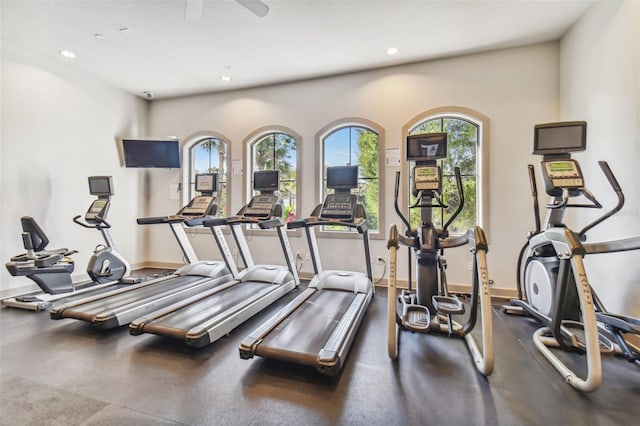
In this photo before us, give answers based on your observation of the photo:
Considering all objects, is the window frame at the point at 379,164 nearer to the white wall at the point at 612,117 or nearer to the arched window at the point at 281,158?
the arched window at the point at 281,158

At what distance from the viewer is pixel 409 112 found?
4.52 meters

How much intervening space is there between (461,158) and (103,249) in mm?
5862

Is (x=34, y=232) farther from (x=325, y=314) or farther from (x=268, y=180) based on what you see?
(x=325, y=314)

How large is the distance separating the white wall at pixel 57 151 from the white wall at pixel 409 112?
898 mm

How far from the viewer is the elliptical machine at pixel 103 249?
164 inches

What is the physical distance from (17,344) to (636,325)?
5239mm

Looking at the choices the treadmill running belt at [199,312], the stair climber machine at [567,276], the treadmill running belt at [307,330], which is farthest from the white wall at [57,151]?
the stair climber machine at [567,276]

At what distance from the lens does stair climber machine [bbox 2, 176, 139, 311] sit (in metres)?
3.56

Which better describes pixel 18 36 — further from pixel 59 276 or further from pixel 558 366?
pixel 558 366

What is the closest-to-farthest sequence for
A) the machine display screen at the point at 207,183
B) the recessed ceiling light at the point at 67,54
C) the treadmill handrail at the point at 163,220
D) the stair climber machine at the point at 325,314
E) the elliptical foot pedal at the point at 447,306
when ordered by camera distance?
the stair climber machine at the point at 325,314 < the elliptical foot pedal at the point at 447,306 < the treadmill handrail at the point at 163,220 < the recessed ceiling light at the point at 67,54 < the machine display screen at the point at 207,183

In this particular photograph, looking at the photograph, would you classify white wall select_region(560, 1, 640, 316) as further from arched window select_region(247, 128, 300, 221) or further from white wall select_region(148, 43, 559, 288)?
arched window select_region(247, 128, 300, 221)

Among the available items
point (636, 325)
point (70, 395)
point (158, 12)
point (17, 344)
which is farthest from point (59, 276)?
point (636, 325)

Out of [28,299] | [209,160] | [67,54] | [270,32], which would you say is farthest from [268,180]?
[67,54]

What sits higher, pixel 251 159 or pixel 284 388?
pixel 251 159
